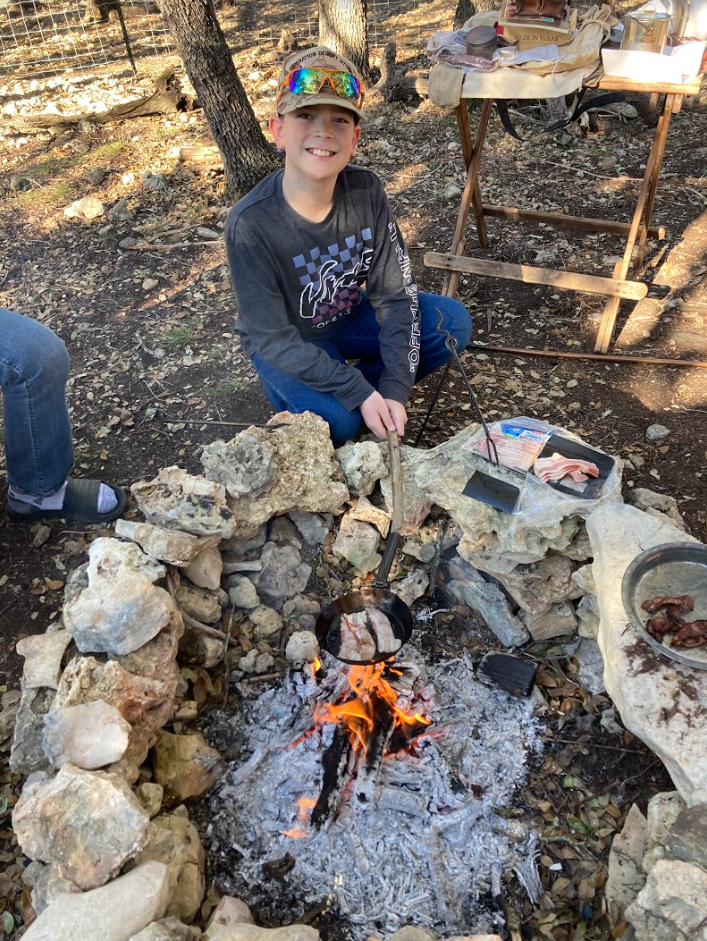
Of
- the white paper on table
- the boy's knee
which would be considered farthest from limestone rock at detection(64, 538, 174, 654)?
the white paper on table

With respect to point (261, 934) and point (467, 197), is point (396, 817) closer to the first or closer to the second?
point (261, 934)

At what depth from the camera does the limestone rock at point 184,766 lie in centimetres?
207

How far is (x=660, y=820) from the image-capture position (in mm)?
1726

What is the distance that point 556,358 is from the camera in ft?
12.5

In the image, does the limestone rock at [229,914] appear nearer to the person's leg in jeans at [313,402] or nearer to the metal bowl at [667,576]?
the metal bowl at [667,576]

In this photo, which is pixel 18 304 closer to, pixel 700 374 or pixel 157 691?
pixel 157 691

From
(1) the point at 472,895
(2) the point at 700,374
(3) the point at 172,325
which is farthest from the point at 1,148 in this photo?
(1) the point at 472,895

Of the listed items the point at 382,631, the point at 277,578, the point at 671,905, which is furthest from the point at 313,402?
the point at 671,905

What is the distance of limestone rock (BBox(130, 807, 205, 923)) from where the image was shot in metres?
1.78

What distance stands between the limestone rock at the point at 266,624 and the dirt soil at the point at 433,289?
0.78 metres

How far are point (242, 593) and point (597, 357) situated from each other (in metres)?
2.33

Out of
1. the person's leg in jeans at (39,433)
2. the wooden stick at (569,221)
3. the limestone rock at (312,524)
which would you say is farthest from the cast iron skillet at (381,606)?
the wooden stick at (569,221)

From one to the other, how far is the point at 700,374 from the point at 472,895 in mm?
2798

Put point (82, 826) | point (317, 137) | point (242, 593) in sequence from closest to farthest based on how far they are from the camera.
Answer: point (82, 826), point (317, 137), point (242, 593)
